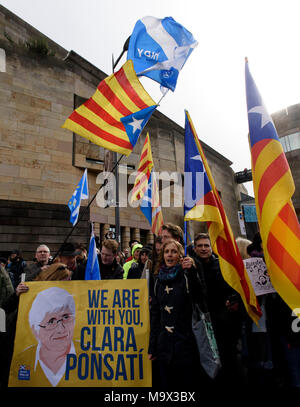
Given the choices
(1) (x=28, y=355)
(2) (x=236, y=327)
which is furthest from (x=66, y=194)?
(2) (x=236, y=327)

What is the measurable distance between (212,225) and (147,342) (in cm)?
142

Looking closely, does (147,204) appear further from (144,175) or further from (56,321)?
(56,321)

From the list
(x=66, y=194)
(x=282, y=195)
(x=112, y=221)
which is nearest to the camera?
(x=282, y=195)

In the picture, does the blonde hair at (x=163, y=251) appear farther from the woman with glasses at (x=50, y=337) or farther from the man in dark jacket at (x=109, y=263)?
the woman with glasses at (x=50, y=337)

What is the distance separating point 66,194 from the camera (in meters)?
12.9

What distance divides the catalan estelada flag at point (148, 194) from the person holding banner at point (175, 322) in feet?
12.2

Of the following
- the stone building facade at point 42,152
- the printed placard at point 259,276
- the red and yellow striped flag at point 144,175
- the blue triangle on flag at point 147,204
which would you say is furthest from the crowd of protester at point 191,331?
the stone building facade at point 42,152

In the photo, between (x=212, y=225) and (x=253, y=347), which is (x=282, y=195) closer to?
(x=212, y=225)

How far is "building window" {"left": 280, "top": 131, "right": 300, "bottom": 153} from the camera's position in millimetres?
22922

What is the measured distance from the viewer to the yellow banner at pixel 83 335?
2.87 meters

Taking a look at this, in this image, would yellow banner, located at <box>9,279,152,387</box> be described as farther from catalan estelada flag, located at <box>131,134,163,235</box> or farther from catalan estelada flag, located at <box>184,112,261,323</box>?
catalan estelada flag, located at <box>131,134,163,235</box>

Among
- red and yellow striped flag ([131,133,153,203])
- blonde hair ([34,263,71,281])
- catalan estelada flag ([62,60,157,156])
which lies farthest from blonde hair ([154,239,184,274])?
red and yellow striped flag ([131,133,153,203])

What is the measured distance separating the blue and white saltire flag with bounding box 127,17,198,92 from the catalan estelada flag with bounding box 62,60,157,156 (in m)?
0.50
